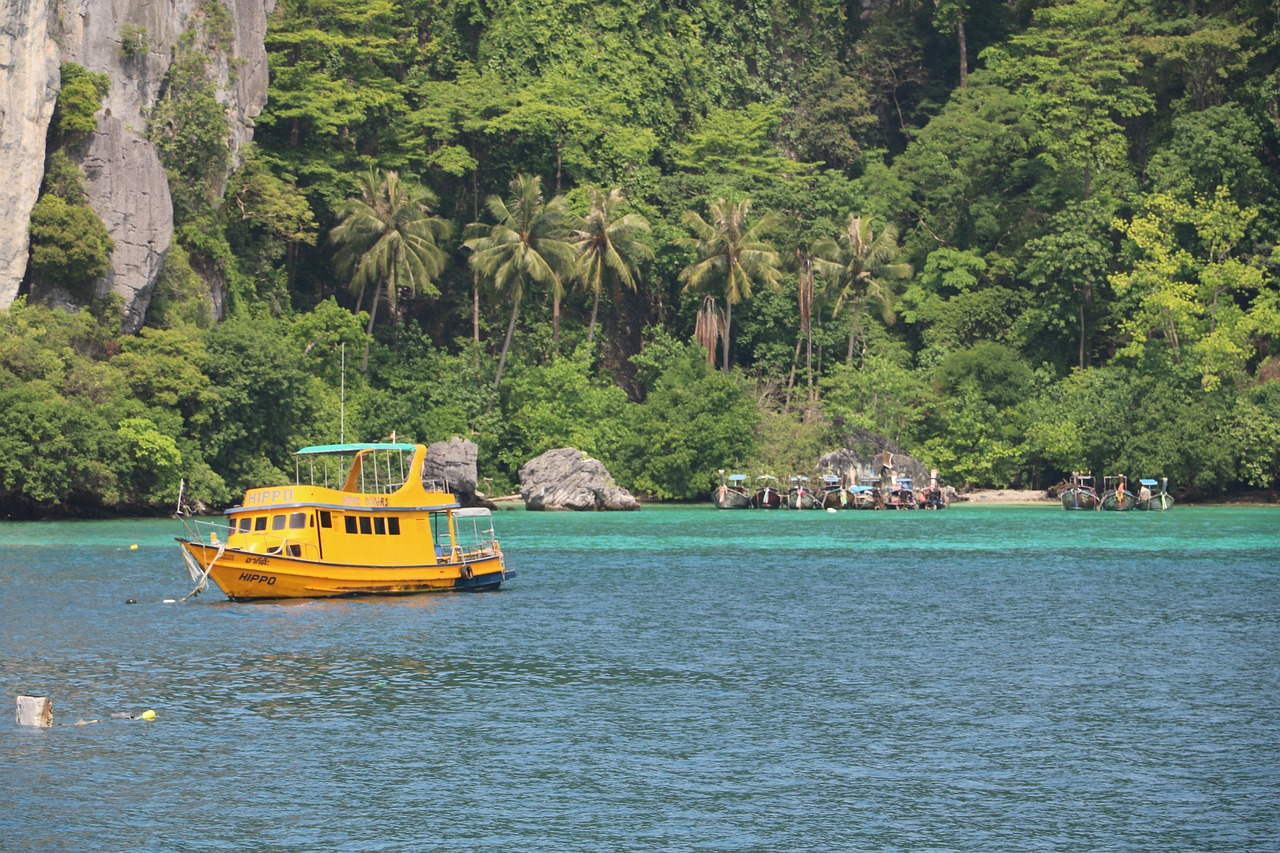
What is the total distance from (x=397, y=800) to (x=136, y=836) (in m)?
3.62

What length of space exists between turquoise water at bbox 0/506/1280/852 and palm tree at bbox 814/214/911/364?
46.5 m

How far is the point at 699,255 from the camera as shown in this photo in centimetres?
9538

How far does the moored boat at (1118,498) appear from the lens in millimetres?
87062

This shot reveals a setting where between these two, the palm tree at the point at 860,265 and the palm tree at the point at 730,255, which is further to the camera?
the palm tree at the point at 860,265

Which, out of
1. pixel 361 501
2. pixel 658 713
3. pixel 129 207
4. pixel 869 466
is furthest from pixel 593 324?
pixel 658 713

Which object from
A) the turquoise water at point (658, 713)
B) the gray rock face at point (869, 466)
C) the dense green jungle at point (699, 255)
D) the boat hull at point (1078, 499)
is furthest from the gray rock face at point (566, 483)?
the turquoise water at point (658, 713)

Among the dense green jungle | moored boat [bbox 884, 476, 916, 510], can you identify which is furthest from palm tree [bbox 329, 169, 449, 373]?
moored boat [bbox 884, 476, 916, 510]

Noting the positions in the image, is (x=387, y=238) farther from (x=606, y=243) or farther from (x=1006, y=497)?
(x=1006, y=497)

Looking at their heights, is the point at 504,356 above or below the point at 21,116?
below

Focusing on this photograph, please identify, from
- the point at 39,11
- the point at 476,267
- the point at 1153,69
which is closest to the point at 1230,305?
A: the point at 1153,69

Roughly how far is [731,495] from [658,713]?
209 feet

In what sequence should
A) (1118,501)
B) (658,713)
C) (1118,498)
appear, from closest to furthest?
(658,713) < (1118,498) < (1118,501)

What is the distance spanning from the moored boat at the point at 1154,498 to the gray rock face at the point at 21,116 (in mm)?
59131

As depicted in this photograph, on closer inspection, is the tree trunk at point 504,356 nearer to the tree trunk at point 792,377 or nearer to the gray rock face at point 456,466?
the gray rock face at point 456,466
